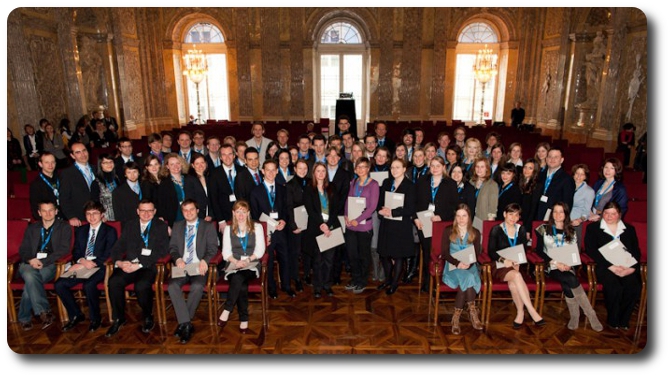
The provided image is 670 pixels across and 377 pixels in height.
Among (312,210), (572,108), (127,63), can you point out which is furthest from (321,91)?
(312,210)

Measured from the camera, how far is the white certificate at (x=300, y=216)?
181 inches

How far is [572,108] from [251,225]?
38.3 ft

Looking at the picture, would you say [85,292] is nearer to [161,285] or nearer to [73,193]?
[161,285]

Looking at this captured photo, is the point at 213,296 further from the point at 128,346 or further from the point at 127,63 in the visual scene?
the point at 127,63

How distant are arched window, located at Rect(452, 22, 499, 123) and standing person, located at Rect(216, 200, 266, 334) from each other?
12842mm

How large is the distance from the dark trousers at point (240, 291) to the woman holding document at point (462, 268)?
1.90m

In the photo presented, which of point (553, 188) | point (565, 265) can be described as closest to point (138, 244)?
point (565, 265)

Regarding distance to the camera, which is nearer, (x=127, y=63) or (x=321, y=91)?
(x=127, y=63)

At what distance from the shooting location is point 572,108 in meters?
12.6

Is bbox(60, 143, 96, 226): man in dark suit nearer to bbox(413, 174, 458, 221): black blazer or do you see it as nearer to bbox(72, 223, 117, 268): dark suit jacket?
bbox(72, 223, 117, 268): dark suit jacket

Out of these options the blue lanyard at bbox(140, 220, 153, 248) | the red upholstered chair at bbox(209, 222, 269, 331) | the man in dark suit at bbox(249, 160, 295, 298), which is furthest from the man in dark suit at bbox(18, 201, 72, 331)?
the man in dark suit at bbox(249, 160, 295, 298)

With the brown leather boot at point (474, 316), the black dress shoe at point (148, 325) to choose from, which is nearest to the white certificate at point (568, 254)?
the brown leather boot at point (474, 316)

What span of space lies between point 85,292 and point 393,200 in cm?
314

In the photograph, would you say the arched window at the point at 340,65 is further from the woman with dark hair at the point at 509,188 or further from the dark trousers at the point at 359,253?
the dark trousers at the point at 359,253
